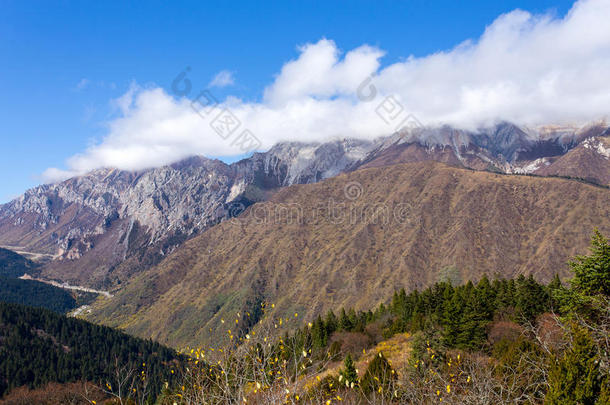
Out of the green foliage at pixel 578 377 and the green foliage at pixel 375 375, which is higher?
the green foliage at pixel 578 377

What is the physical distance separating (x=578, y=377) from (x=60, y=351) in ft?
570

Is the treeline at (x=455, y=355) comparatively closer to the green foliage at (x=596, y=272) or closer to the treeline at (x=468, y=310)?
the green foliage at (x=596, y=272)

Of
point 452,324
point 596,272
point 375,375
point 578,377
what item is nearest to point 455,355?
point 452,324

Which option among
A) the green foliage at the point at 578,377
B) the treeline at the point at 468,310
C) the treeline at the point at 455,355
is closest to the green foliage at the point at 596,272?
the treeline at the point at 455,355

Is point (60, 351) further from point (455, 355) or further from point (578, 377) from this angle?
point (578, 377)

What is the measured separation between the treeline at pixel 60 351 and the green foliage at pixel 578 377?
372ft

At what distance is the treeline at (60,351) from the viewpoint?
115 metres

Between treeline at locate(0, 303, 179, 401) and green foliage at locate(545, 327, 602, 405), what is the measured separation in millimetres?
113316

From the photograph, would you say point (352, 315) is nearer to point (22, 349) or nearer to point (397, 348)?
point (397, 348)

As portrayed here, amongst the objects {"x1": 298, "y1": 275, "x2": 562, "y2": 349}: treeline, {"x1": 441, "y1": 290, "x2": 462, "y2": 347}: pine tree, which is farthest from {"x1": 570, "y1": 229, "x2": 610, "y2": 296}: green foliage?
{"x1": 441, "y1": 290, "x2": 462, "y2": 347}: pine tree

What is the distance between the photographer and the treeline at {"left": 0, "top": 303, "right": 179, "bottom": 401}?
115 m

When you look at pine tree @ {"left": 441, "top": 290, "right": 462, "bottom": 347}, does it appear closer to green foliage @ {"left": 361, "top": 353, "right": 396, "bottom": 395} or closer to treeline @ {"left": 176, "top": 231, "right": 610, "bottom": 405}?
treeline @ {"left": 176, "top": 231, "right": 610, "bottom": 405}

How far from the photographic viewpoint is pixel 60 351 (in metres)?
135

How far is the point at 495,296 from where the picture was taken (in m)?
58.9
